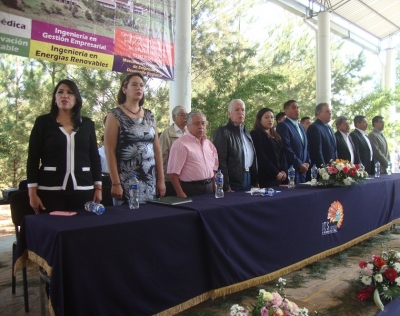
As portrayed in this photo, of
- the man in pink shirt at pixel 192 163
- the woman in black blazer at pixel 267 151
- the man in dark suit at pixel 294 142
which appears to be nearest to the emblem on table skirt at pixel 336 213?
the woman in black blazer at pixel 267 151

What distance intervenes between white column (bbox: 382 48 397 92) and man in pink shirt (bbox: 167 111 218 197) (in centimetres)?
1294

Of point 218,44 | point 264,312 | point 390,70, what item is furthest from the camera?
point 390,70

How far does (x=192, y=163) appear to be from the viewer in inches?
112

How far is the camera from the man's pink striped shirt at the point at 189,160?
281 cm

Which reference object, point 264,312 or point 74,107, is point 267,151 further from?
point 264,312

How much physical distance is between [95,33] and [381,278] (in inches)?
157

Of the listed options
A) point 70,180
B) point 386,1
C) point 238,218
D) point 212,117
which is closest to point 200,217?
point 238,218

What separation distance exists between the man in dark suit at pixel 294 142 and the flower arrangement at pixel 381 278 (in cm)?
155

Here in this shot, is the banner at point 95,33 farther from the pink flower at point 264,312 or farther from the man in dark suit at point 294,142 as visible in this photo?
the pink flower at point 264,312

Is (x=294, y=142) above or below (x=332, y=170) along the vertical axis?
above

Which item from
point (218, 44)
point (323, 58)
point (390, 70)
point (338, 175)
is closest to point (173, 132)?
point (338, 175)

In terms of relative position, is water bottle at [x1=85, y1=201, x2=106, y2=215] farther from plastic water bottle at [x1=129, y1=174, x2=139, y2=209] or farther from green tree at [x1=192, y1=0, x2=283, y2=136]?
green tree at [x1=192, y1=0, x2=283, y2=136]

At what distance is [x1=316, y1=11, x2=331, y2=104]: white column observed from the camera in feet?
29.9

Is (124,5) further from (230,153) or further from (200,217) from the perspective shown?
(200,217)
